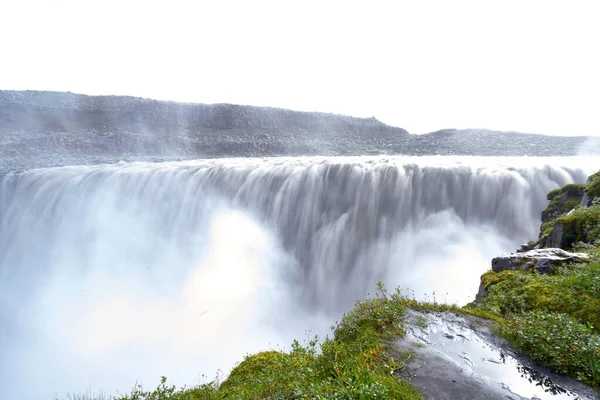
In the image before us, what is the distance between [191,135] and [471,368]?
2030 inches

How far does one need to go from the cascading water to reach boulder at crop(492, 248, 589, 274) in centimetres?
519

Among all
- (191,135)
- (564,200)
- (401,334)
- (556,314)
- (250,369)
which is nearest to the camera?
(556,314)

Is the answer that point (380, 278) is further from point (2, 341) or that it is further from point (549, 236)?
point (2, 341)

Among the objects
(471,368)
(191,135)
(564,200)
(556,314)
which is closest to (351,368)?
(471,368)

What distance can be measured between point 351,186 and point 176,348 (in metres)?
13.0

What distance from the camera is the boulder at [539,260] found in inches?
245

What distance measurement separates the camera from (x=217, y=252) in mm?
18969

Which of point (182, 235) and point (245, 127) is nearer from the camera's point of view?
point (182, 235)

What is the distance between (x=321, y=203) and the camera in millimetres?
19297

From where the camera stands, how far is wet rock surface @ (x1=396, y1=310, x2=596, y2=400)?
138 inches

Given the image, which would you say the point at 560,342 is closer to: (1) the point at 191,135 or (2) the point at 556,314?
(2) the point at 556,314

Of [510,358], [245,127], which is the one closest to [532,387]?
[510,358]

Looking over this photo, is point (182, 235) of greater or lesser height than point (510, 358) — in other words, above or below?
below

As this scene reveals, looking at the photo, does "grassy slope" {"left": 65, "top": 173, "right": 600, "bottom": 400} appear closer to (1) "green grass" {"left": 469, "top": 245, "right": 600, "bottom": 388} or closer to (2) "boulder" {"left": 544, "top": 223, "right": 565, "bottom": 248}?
(1) "green grass" {"left": 469, "top": 245, "right": 600, "bottom": 388}
